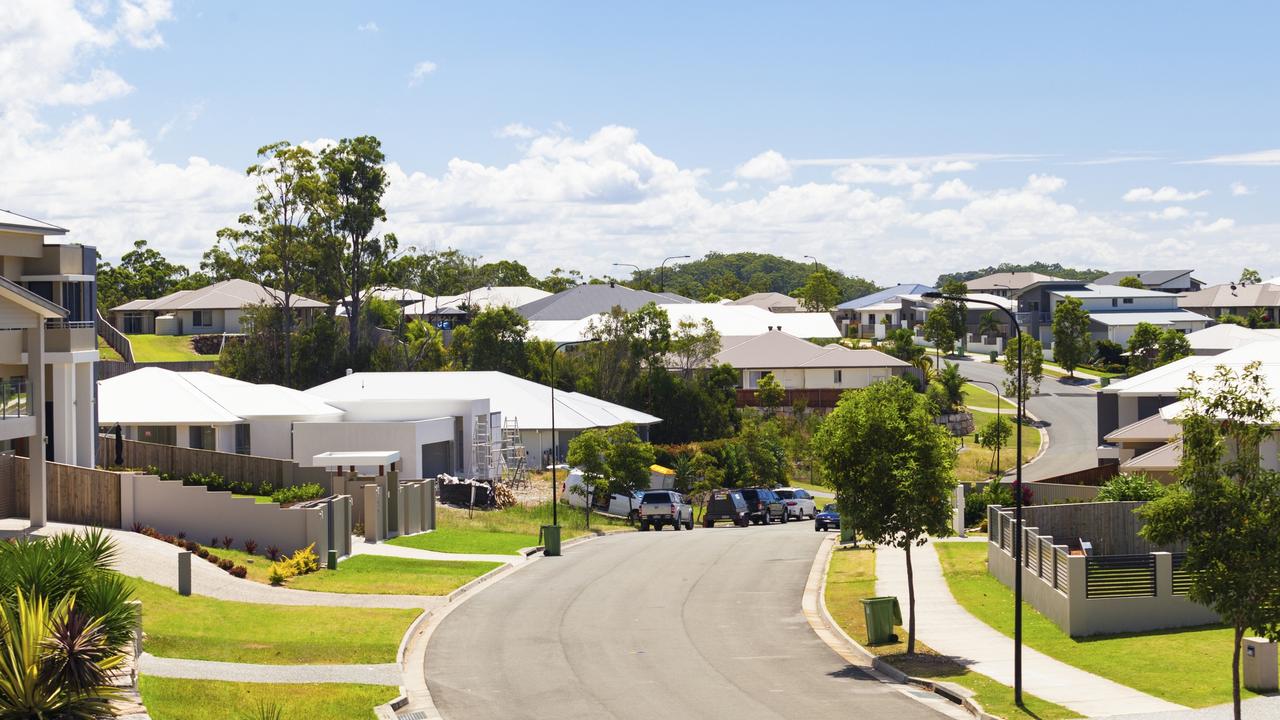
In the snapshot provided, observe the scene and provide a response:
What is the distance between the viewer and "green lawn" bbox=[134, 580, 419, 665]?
25.8 metres

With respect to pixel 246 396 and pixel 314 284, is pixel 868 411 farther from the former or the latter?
pixel 314 284

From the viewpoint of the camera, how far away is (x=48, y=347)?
136 ft

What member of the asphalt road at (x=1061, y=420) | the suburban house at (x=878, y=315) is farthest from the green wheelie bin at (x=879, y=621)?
the suburban house at (x=878, y=315)

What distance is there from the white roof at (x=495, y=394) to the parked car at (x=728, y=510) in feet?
37.1

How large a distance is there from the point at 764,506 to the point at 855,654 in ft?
127

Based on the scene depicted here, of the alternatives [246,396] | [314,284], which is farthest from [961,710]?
[314,284]

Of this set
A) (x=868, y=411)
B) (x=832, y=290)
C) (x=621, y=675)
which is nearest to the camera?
(x=621, y=675)

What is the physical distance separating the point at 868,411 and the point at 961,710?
8.11 m

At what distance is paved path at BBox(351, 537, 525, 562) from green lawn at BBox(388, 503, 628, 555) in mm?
765

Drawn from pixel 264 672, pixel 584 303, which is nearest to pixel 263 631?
pixel 264 672

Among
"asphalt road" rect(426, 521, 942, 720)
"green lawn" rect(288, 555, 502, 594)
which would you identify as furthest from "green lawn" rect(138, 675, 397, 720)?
"green lawn" rect(288, 555, 502, 594)

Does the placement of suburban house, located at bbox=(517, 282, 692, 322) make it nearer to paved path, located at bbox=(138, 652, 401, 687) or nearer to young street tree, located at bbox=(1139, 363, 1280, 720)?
paved path, located at bbox=(138, 652, 401, 687)

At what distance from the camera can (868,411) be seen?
1191 inches

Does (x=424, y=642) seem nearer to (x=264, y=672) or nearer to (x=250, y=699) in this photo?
(x=264, y=672)
